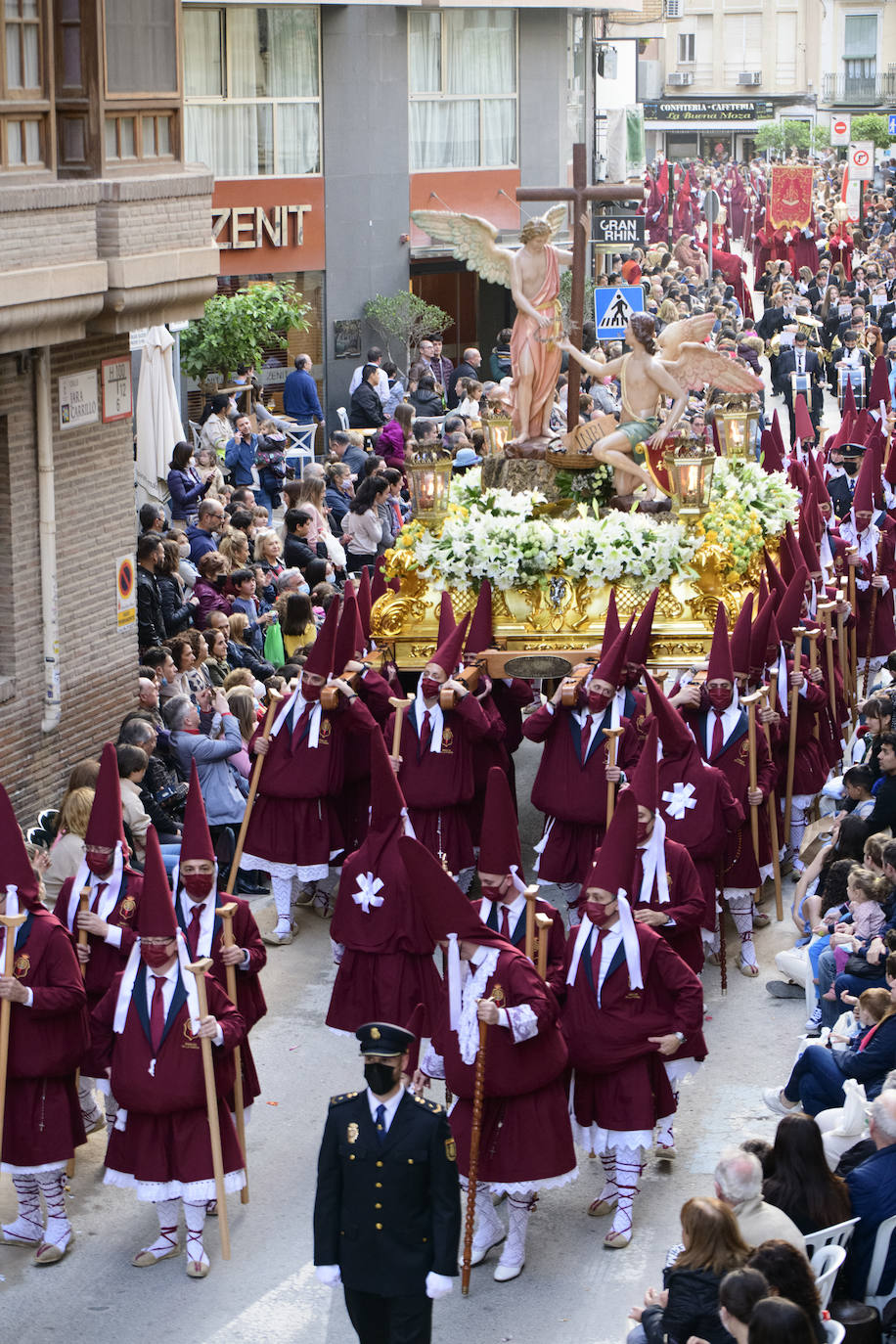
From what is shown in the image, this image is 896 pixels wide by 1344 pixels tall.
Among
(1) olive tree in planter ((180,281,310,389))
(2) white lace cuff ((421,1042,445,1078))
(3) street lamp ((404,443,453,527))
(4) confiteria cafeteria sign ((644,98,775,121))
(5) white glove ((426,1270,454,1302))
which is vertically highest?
(4) confiteria cafeteria sign ((644,98,775,121))

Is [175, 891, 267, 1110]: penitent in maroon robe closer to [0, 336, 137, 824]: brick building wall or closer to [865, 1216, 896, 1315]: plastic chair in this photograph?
[865, 1216, 896, 1315]: plastic chair

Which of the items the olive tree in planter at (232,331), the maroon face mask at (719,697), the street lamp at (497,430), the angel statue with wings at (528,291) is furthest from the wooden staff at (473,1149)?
the olive tree in planter at (232,331)

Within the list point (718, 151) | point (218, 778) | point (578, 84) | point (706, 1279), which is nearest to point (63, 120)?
point (218, 778)

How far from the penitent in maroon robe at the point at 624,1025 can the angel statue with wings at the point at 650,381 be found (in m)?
5.48

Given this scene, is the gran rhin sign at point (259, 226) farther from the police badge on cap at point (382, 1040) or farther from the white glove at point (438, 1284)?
the white glove at point (438, 1284)

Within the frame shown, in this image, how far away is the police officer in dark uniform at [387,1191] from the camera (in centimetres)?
669

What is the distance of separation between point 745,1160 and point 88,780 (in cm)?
433

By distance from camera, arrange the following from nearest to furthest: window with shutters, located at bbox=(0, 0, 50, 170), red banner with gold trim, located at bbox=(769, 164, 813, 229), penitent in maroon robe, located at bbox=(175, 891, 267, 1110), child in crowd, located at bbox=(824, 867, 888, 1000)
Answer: penitent in maroon robe, located at bbox=(175, 891, 267, 1110) < child in crowd, located at bbox=(824, 867, 888, 1000) < window with shutters, located at bbox=(0, 0, 50, 170) < red banner with gold trim, located at bbox=(769, 164, 813, 229)

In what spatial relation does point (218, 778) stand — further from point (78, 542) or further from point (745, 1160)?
point (745, 1160)

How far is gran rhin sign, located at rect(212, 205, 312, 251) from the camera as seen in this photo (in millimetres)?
24875

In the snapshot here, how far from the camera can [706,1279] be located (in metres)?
6.31

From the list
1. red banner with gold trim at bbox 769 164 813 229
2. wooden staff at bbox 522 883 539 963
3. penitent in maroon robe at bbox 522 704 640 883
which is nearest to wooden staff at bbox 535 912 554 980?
wooden staff at bbox 522 883 539 963

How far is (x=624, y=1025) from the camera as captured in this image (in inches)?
327

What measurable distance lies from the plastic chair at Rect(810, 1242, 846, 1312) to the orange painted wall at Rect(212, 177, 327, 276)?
63.2ft
